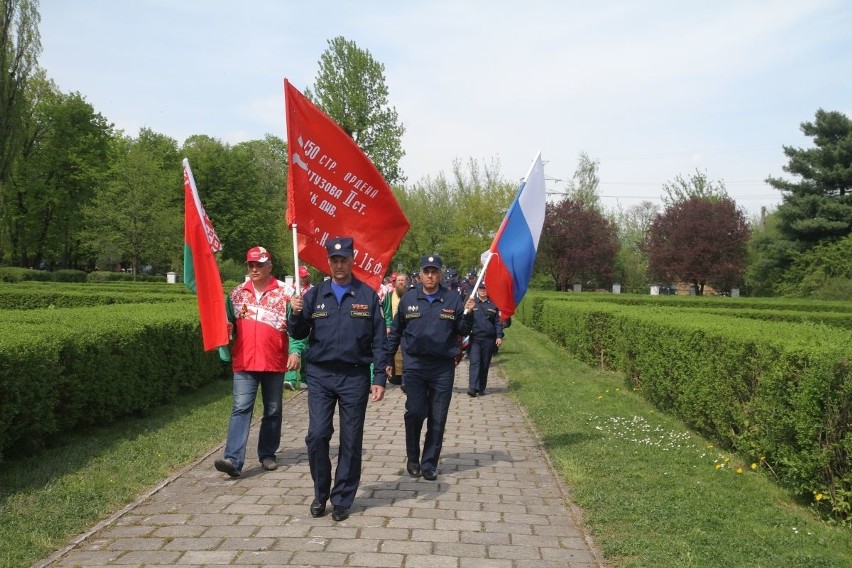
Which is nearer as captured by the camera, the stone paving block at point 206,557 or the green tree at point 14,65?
the stone paving block at point 206,557

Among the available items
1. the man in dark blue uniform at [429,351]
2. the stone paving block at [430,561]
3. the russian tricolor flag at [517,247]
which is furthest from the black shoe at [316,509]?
the russian tricolor flag at [517,247]

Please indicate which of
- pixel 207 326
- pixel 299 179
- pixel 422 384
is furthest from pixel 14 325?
pixel 422 384

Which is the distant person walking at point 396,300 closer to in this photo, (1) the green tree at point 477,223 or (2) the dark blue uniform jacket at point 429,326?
(2) the dark blue uniform jacket at point 429,326

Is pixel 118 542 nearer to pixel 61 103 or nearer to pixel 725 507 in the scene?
pixel 725 507

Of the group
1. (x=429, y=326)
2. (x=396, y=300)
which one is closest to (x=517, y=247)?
(x=429, y=326)

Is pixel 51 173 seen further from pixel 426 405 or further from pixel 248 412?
pixel 426 405

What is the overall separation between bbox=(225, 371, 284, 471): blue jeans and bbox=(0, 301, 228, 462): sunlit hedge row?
1.75 meters

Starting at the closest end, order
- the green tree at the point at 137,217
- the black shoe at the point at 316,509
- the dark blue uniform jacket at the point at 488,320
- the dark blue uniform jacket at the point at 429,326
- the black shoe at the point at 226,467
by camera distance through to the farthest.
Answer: the black shoe at the point at 316,509
the black shoe at the point at 226,467
the dark blue uniform jacket at the point at 429,326
the dark blue uniform jacket at the point at 488,320
the green tree at the point at 137,217

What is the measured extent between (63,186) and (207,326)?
51.8 meters

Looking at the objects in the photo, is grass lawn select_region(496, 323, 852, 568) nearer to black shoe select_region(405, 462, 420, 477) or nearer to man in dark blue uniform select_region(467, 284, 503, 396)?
black shoe select_region(405, 462, 420, 477)

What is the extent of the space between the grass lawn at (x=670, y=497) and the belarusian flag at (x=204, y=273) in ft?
10.8

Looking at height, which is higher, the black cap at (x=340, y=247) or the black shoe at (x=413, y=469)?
the black cap at (x=340, y=247)

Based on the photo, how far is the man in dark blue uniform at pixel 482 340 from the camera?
1239 cm

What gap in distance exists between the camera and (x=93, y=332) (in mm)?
8195
